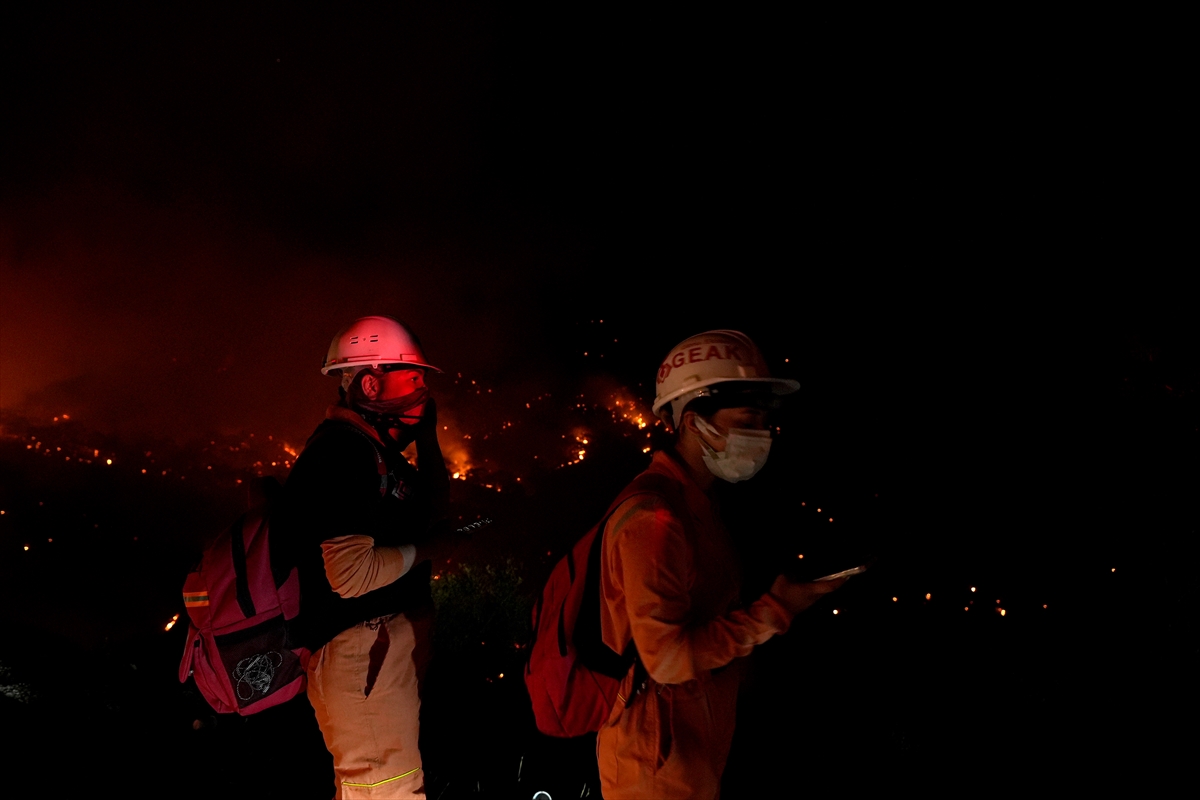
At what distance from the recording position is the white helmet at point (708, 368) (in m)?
2.72

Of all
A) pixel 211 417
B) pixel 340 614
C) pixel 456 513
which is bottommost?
pixel 340 614

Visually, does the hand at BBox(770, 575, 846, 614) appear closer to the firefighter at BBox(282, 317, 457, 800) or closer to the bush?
the firefighter at BBox(282, 317, 457, 800)

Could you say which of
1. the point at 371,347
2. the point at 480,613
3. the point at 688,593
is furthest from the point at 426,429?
the point at 480,613

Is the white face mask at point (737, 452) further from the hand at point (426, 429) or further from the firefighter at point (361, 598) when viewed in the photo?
the hand at point (426, 429)

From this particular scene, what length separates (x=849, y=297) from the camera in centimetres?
594

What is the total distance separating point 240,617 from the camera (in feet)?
9.88

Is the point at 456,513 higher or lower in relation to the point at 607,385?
lower

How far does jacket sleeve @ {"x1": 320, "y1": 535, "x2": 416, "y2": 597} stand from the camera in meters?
2.94

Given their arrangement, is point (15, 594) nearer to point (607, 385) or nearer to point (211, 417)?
point (211, 417)

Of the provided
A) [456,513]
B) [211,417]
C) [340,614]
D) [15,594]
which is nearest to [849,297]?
[340,614]

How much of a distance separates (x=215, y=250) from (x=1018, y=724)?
15.3 meters

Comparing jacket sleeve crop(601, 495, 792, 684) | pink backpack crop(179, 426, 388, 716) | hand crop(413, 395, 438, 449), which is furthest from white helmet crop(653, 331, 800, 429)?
pink backpack crop(179, 426, 388, 716)

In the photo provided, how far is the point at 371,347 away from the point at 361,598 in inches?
57.4

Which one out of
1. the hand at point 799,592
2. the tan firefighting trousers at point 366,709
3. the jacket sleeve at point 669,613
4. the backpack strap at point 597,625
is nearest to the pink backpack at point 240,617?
the tan firefighting trousers at point 366,709
